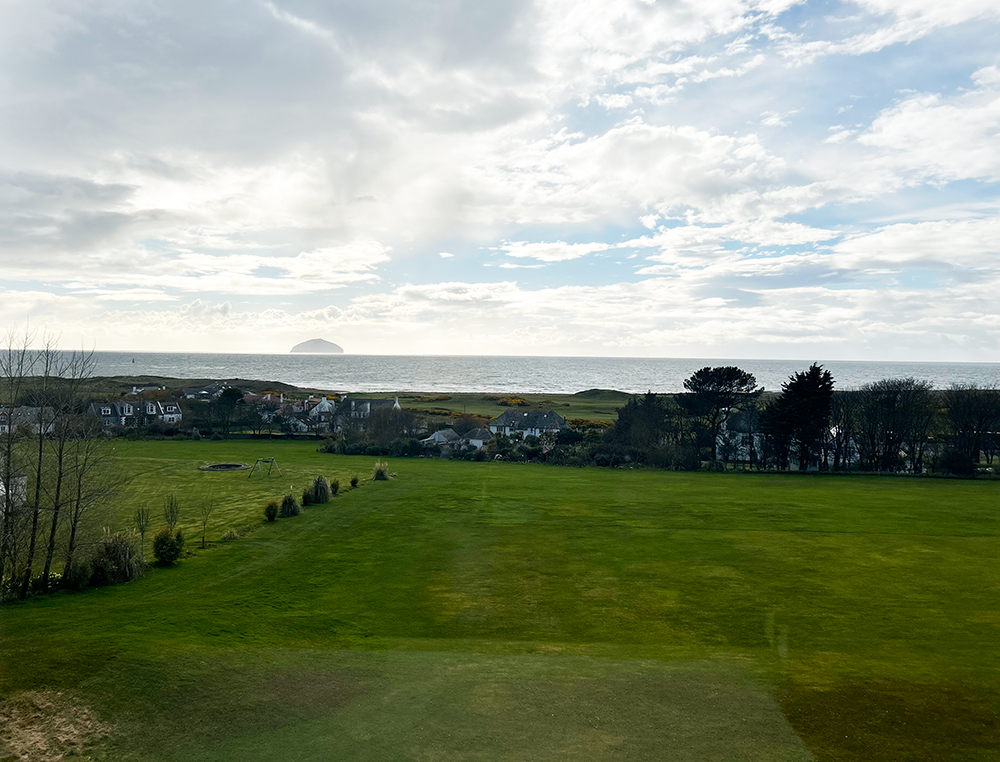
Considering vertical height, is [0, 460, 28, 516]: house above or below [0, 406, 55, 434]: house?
below

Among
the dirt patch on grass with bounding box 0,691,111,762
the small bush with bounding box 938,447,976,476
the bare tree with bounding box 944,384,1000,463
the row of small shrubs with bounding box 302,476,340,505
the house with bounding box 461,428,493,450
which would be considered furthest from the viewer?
the house with bounding box 461,428,493,450

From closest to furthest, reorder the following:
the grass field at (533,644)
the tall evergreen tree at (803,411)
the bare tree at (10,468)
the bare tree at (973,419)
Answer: the grass field at (533,644) < the bare tree at (10,468) < the tall evergreen tree at (803,411) < the bare tree at (973,419)

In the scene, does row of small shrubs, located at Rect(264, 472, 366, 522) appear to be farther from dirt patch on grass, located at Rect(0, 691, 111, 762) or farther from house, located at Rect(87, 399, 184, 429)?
house, located at Rect(87, 399, 184, 429)

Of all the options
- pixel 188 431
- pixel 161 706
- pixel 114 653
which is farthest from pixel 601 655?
pixel 188 431

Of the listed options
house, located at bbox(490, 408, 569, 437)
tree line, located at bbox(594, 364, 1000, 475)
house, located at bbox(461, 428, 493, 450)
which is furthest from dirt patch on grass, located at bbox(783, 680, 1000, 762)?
house, located at bbox(490, 408, 569, 437)

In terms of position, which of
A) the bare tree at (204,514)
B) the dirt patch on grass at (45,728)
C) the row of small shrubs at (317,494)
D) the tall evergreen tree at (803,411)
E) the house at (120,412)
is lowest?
the bare tree at (204,514)

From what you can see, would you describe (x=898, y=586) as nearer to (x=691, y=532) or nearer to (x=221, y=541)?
(x=691, y=532)

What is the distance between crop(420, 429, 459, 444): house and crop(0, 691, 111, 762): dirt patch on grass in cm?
6194

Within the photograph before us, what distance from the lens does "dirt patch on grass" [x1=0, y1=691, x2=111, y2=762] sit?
11.2 meters

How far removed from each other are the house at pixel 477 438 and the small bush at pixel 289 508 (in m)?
38.5

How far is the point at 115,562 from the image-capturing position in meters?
22.7

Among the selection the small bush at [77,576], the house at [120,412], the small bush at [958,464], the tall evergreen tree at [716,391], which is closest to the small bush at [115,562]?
the small bush at [77,576]

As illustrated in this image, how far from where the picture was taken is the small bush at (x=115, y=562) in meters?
22.2

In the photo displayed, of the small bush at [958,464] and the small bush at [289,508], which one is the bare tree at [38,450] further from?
the small bush at [958,464]
